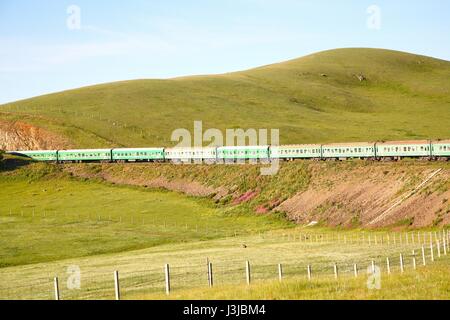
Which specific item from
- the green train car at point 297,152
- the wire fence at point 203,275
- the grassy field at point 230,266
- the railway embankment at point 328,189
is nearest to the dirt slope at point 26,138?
the railway embankment at point 328,189

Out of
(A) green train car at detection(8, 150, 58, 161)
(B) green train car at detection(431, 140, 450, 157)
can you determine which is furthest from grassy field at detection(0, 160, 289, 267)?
(B) green train car at detection(431, 140, 450, 157)

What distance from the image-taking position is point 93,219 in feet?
222

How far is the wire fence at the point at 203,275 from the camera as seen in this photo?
2720cm

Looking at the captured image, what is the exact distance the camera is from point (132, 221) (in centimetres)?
6600

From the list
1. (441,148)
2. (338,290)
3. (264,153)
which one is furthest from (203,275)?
(264,153)

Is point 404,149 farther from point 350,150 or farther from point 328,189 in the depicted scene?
point 328,189

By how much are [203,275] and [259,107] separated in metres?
112

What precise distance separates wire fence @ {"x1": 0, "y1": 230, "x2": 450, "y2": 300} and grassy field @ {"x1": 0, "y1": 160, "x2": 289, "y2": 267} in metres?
14.0

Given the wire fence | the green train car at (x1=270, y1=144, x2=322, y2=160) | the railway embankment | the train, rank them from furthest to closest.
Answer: the green train car at (x1=270, y1=144, x2=322, y2=160), the train, the railway embankment, the wire fence

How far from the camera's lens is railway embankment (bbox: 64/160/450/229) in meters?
56.2

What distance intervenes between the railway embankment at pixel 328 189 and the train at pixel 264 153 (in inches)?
105

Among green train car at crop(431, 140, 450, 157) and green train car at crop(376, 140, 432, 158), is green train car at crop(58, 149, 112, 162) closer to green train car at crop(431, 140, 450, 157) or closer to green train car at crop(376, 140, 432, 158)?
green train car at crop(376, 140, 432, 158)

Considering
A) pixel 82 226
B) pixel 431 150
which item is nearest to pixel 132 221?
pixel 82 226

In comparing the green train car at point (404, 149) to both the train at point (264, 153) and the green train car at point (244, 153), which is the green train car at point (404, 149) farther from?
the green train car at point (244, 153)
